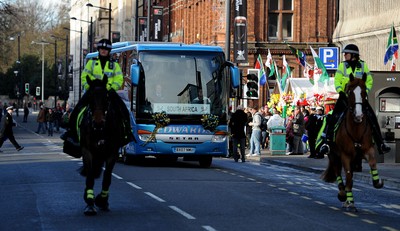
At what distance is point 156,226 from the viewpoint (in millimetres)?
14703

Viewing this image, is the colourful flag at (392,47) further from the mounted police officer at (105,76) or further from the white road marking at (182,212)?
the mounted police officer at (105,76)

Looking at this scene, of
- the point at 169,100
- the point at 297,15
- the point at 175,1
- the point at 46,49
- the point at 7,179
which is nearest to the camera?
Answer: the point at 7,179

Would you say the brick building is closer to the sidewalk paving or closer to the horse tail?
the sidewalk paving

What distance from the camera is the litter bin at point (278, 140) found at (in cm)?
4078

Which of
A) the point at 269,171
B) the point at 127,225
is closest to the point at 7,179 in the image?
the point at 269,171

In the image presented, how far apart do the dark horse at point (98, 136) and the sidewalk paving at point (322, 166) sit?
32.8 ft

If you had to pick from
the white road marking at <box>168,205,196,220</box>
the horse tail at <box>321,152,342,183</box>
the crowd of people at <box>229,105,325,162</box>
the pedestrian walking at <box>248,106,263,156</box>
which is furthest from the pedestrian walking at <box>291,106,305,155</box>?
the white road marking at <box>168,205,196,220</box>

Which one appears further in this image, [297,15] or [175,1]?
[175,1]

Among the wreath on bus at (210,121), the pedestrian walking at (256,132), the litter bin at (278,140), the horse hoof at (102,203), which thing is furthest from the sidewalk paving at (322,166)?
the horse hoof at (102,203)

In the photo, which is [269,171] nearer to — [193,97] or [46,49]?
[193,97]

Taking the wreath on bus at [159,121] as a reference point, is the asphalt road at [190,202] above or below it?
below

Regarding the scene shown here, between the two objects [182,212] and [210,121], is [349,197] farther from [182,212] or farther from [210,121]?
[210,121]

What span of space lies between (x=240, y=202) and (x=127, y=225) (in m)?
4.17

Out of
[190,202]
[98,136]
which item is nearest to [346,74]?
[190,202]
